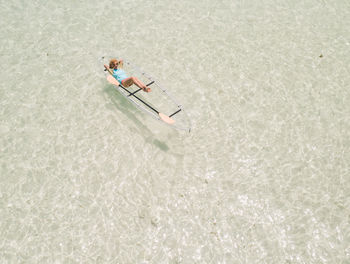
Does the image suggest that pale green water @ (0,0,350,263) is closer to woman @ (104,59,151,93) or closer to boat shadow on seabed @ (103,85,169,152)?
boat shadow on seabed @ (103,85,169,152)

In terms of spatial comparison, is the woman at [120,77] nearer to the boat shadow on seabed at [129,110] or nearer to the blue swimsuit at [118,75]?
the blue swimsuit at [118,75]

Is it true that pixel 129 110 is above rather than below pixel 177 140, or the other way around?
above

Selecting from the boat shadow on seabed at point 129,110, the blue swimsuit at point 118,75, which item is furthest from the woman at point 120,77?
the boat shadow on seabed at point 129,110

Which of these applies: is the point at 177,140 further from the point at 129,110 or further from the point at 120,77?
the point at 120,77

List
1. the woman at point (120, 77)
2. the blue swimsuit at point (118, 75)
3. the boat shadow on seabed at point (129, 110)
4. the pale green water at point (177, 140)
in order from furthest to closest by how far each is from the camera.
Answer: the blue swimsuit at point (118, 75)
the woman at point (120, 77)
the boat shadow on seabed at point (129, 110)
the pale green water at point (177, 140)

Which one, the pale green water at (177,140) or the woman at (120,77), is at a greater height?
the woman at (120,77)

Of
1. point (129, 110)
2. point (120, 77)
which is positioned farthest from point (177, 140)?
point (120, 77)

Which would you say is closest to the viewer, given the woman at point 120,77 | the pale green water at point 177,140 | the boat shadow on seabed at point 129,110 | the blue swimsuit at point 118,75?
the pale green water at point 177,140
